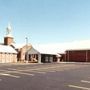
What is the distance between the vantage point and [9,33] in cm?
8700

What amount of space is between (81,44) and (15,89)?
208 ft

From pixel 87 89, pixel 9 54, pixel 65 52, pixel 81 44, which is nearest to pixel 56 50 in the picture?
pixel 65 52

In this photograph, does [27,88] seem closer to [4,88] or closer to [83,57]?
[4,88]

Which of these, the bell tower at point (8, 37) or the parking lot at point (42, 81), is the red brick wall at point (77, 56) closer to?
the bell tower at point (8, 37)

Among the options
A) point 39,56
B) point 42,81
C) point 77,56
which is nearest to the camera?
point 42,81

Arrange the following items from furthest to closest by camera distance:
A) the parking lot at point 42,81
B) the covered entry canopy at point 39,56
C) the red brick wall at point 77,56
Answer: the red brick wall at point 77,56, the covered entry canopy at point 39,56, the parking lot at point 42,81

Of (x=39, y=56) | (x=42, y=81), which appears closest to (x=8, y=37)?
(x=39, y=56)

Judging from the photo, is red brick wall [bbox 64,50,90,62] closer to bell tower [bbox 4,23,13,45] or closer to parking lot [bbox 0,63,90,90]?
bell tower [bbox 4,23,13,45]

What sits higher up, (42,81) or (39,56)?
(39,56)

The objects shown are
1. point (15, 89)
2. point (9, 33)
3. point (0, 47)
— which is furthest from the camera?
point (9, 33)

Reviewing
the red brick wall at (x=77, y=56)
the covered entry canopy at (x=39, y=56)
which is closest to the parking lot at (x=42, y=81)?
the covered entry canopy at (x=39, y=56)

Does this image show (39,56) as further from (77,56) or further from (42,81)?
(42,81)

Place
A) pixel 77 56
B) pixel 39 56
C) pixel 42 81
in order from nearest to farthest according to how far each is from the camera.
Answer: pixel 42 81 < pixel 39 56 < pixel 77 56

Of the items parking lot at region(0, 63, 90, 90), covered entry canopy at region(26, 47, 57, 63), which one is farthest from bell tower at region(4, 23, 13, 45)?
parking lot at region(0, 63, 90, 90)
